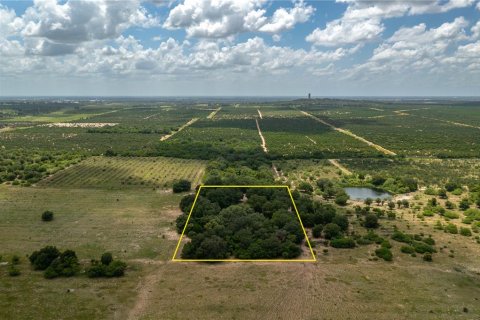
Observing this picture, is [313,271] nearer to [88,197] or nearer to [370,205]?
[370,205]

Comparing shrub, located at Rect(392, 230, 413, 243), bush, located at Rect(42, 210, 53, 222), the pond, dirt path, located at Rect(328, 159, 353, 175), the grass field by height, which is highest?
bush, located at Rect(42, 210, 53, 222)

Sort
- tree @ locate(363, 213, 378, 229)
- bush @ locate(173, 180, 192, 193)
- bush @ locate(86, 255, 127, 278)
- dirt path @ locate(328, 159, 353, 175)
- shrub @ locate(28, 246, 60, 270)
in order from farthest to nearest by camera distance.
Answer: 1. dirt path @ locate(328, 159, 353, 175)
2. bush @ locate(173, 180, 192, 193)
3. tree @ locate(363, 213, 378, 229)
4. shrub @ locate(28, 246, 60, 270)
5. bush @ locate(86, 255, 127, 278)

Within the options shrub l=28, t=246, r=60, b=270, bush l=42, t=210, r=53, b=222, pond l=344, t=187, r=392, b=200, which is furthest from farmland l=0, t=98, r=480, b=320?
pond l=344, t=187, r=392, b=200

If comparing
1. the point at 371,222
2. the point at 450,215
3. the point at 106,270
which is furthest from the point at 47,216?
the point at 450,215

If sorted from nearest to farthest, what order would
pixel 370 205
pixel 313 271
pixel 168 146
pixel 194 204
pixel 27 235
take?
pixel 313 271
pixel 27 235
pixel 194 204
pixel 370 205
pixel 168 146

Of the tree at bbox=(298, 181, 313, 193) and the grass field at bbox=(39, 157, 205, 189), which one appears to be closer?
the tree at bbox=(298, 181, 313, 193)

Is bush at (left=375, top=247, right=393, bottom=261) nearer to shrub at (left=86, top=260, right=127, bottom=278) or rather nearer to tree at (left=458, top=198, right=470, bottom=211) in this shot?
tree at (left=458, top=198, right=470, bottom=211)

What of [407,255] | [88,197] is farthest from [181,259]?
[88,197]

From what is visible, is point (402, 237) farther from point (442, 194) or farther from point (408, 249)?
point (442, 194)

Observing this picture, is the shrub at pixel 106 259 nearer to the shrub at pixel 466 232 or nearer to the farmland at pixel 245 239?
the farmland at pixel 245 239
